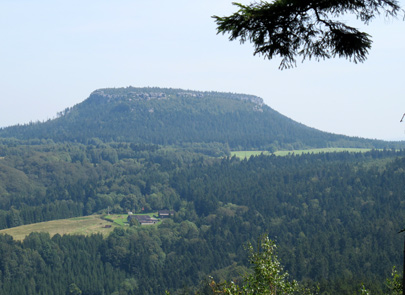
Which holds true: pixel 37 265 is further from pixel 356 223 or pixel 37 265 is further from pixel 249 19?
pixel 249 19

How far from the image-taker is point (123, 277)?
15912cm

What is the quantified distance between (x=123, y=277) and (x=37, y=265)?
946 inches

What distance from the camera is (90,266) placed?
538ft

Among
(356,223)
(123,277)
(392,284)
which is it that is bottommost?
(123,277)

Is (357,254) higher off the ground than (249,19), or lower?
lower

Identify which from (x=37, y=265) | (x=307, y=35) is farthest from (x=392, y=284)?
(x=37, y=265)

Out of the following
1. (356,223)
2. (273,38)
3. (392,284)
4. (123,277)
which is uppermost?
(273,38)

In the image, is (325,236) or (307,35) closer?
(307,35)

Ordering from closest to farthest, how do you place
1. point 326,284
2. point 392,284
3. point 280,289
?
point 280,289 < point 392,284 < point 326,284

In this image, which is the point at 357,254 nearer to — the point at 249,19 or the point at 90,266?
the point at 90,266

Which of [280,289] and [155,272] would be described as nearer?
[280,289]

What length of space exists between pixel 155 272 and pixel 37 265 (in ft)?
103

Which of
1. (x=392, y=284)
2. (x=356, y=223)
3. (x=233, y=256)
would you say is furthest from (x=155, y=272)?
(x=392, y=284)

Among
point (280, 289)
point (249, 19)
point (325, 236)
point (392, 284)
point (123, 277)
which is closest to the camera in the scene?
point (249, 19)
